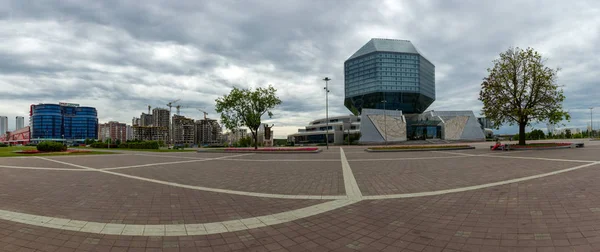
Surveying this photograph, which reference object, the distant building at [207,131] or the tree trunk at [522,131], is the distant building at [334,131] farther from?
the distant building at [207,131]

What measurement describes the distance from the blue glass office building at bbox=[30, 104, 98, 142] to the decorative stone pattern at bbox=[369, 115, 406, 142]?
132 metres

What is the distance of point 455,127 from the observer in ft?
236

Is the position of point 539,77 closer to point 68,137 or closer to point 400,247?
point 400,247

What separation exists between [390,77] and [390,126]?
41407 millimetres

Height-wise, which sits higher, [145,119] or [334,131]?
[145,119]

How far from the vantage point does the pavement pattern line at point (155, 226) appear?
4.22 m

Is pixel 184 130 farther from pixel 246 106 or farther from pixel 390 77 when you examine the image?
pixel 246 106

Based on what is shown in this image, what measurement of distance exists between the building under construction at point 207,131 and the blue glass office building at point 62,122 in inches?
1983

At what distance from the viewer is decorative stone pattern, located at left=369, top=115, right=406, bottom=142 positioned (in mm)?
63344

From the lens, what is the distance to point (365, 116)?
62750 millimetres

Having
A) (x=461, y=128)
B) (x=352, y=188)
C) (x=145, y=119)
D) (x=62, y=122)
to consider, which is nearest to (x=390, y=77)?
(x=461, y=128)

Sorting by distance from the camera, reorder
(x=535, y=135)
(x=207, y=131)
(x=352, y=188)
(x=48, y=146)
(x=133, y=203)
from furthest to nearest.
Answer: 1. (x=207, y=131)
2. (x=535, y=135)
3. (x=48, y=146)
4. (x=352, y=188)
5. (x=133, y=203)

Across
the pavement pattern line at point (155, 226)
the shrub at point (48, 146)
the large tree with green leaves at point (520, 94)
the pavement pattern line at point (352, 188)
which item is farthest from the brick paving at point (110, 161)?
the large tree with green leaves at point (520, 94)

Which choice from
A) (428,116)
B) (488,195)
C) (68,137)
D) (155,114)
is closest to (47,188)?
(488,195)
